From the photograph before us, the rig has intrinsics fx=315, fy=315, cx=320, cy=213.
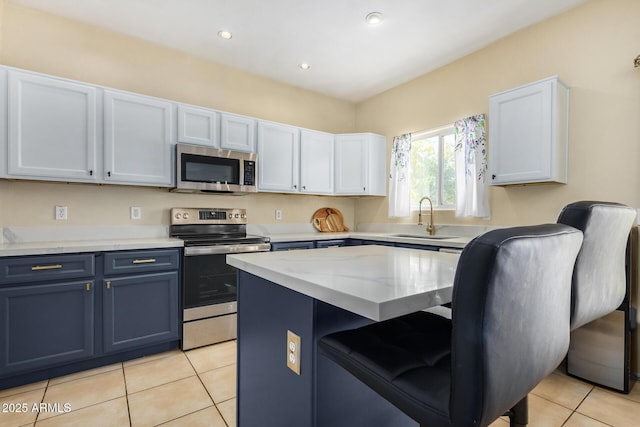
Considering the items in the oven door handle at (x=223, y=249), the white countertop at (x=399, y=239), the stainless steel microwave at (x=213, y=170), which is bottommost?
the oven door handle at (x=223, y=249)

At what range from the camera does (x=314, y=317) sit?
1.02m

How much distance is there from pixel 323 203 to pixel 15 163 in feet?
10.1

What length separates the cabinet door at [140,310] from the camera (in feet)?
7.70

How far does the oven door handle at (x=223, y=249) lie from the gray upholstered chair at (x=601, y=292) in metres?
2.34

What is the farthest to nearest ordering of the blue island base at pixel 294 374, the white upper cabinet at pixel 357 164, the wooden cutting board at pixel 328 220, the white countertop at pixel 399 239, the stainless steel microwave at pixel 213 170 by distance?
the wooden cutting board at pixel 328 220
the white upper cabinet at pixel 357 164
the stainless steel microwave at pixel 213 170
the white countertop at pixel 399 239
the blue island base at pixel 294 374

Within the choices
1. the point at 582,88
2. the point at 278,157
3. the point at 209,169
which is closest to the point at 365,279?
the point at 209,169

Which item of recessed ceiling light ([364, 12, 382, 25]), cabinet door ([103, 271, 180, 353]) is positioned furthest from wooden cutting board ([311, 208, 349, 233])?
recessed ceiling light ([364, 12, 382, 25])

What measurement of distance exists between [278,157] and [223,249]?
1323 millimetres

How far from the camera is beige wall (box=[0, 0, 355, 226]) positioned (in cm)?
255

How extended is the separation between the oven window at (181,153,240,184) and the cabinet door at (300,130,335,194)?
2.92 ft

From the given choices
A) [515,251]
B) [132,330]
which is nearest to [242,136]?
[132,330]

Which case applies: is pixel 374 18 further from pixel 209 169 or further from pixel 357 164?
pixel 209 169

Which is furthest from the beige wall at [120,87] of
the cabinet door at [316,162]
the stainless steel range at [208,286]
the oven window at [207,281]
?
the oven window at [207,281]

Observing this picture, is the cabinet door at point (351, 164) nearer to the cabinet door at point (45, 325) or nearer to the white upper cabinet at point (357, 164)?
the white upper cabinet at point (357, 164)
